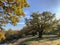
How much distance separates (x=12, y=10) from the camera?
1534 cm

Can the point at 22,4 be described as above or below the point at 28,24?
above

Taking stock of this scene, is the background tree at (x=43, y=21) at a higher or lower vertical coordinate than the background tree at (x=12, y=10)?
lower

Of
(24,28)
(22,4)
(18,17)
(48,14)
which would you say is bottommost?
(24,28)

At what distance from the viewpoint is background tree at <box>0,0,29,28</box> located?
15.0 m

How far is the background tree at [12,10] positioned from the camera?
1496 cm

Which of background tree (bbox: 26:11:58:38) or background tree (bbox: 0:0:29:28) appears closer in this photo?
background tree (bbox: 0:0:29:28)

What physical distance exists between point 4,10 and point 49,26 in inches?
996

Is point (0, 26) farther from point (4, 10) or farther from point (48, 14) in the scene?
point (48, 14)

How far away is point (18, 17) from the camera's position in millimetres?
15656

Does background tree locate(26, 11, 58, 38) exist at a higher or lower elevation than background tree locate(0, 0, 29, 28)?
lower

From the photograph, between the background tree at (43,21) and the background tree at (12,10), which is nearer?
the background tree at (12,10)

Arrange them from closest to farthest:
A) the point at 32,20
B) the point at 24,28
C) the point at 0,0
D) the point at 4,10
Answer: the point at 0,0
the point at 4,10
the point at 32,20
the point at 24,28

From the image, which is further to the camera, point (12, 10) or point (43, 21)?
point (43, 21)

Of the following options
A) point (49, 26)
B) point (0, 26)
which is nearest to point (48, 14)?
point (49, 26)
